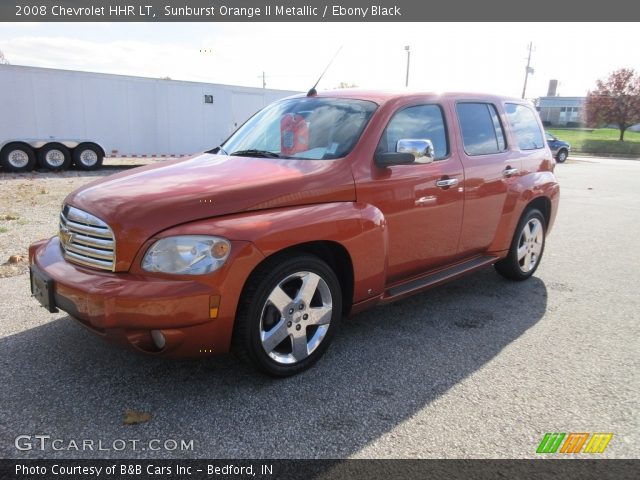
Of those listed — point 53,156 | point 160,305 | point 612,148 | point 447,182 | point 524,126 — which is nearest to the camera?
point 160,305

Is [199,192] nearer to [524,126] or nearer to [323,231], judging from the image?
[323,231]

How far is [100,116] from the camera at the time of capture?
14.9m

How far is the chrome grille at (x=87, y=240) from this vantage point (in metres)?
2.69

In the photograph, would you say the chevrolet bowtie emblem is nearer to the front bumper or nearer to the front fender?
the front bumper

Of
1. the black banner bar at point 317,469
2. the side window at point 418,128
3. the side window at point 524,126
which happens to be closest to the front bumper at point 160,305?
the black banner bar at point 317,469

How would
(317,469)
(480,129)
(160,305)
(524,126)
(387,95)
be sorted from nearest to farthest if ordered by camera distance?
(317,469)
(160,305)
(387,95)
(480,129)
(524,126)

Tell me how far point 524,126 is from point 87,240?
4.30 m

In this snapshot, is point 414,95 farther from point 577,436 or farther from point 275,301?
point 577,436

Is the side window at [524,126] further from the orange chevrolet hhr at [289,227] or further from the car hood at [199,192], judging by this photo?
the car hood at [199,192]

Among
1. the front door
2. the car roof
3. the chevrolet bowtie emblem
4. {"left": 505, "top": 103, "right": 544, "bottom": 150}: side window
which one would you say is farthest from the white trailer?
the front door

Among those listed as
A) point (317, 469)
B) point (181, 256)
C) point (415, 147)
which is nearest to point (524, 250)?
point (415, 147)

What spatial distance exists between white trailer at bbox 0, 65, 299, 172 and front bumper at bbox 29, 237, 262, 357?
13.4 m

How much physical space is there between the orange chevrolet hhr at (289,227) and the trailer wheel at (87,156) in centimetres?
1237

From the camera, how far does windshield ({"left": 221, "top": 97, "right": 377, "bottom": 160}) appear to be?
137 inches
